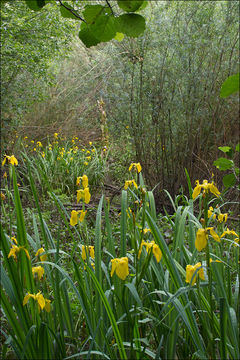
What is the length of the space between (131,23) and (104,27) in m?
0.05

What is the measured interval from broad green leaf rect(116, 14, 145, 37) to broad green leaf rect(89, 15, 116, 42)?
13 mm

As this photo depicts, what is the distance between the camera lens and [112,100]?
5988mm

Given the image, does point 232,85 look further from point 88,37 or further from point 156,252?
point 156,252

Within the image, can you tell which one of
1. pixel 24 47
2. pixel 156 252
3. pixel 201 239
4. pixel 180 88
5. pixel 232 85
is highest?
pixel 24 47

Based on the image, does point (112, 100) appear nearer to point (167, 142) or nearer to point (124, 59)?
point (124, 59)

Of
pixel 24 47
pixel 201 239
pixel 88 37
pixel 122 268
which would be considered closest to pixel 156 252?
pixel 122 268

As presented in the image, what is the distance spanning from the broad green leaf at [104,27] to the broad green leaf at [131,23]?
0.01 m

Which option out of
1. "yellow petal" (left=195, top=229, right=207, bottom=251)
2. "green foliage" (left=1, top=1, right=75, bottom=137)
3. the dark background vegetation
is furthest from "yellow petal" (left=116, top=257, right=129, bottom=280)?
"green foliage" (left=1, top=1, right=75, bottom=137)

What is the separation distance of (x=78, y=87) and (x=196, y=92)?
4595 millimetres

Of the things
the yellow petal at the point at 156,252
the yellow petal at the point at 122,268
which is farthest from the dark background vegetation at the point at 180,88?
the yellow petal at the point at 122,268

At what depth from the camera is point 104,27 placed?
634 millimetres

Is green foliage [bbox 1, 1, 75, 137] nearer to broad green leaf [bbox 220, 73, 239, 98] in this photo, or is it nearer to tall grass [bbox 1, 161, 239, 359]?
tall grass [bbox 1, 161, 239, 359]

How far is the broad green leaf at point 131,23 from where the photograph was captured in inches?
23.9

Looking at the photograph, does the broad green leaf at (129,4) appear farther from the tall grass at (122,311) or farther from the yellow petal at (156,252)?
the yellow petal at (156,252)
